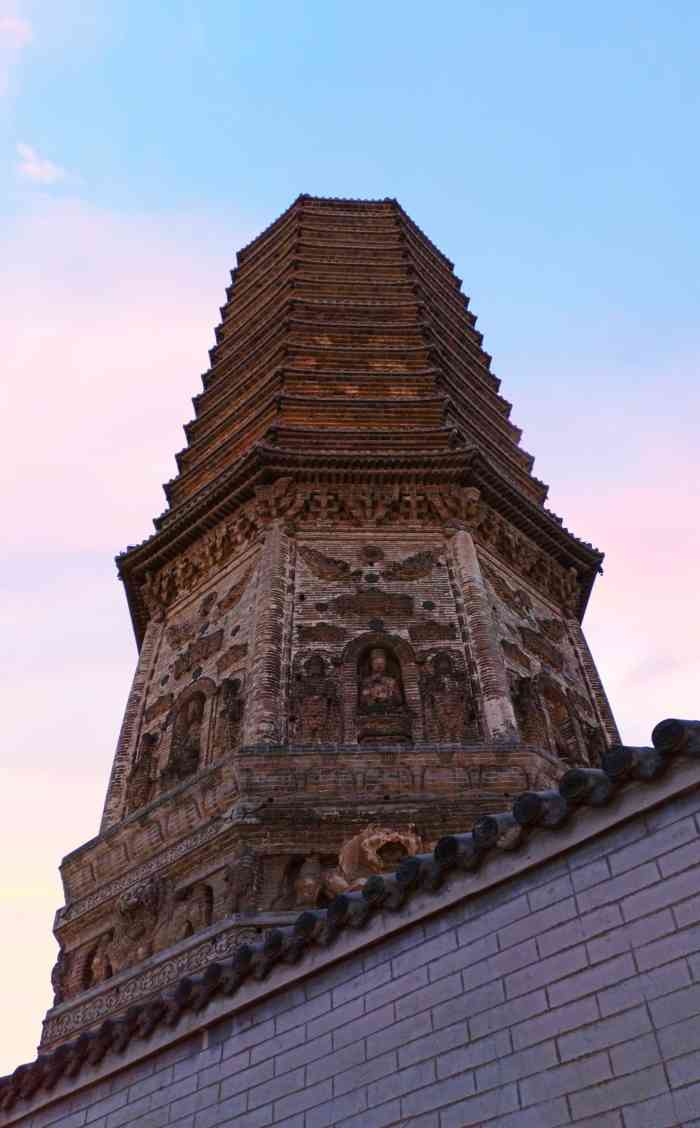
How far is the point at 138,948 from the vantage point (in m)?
11.0

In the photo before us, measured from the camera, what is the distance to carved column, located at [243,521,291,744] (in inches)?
482

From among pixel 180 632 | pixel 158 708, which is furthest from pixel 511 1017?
pixel 180 632

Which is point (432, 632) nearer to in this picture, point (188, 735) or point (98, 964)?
point (188, 735)

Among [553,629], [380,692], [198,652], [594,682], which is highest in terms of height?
[553,629]

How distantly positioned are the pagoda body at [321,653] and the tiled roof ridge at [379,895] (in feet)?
9.97

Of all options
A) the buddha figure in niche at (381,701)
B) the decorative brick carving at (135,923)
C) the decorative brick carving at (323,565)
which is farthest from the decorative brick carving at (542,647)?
the decorative brick carving at (135,923)

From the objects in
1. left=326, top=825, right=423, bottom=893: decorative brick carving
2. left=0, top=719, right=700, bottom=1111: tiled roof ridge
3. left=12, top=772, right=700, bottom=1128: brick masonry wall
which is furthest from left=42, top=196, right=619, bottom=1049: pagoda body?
left=12, top=772, right=700, bottom=1128: brick masonry wall

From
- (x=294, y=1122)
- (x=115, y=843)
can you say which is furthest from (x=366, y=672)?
(x=294, y=1122)

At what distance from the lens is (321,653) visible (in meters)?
13.2

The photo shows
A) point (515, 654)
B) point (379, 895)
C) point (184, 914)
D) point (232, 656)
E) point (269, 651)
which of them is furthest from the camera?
point (515, 654)

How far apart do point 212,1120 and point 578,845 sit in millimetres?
2549

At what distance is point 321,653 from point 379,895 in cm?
739

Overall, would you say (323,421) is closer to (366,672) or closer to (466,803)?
(366,672)

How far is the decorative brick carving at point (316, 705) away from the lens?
12.3 meters
